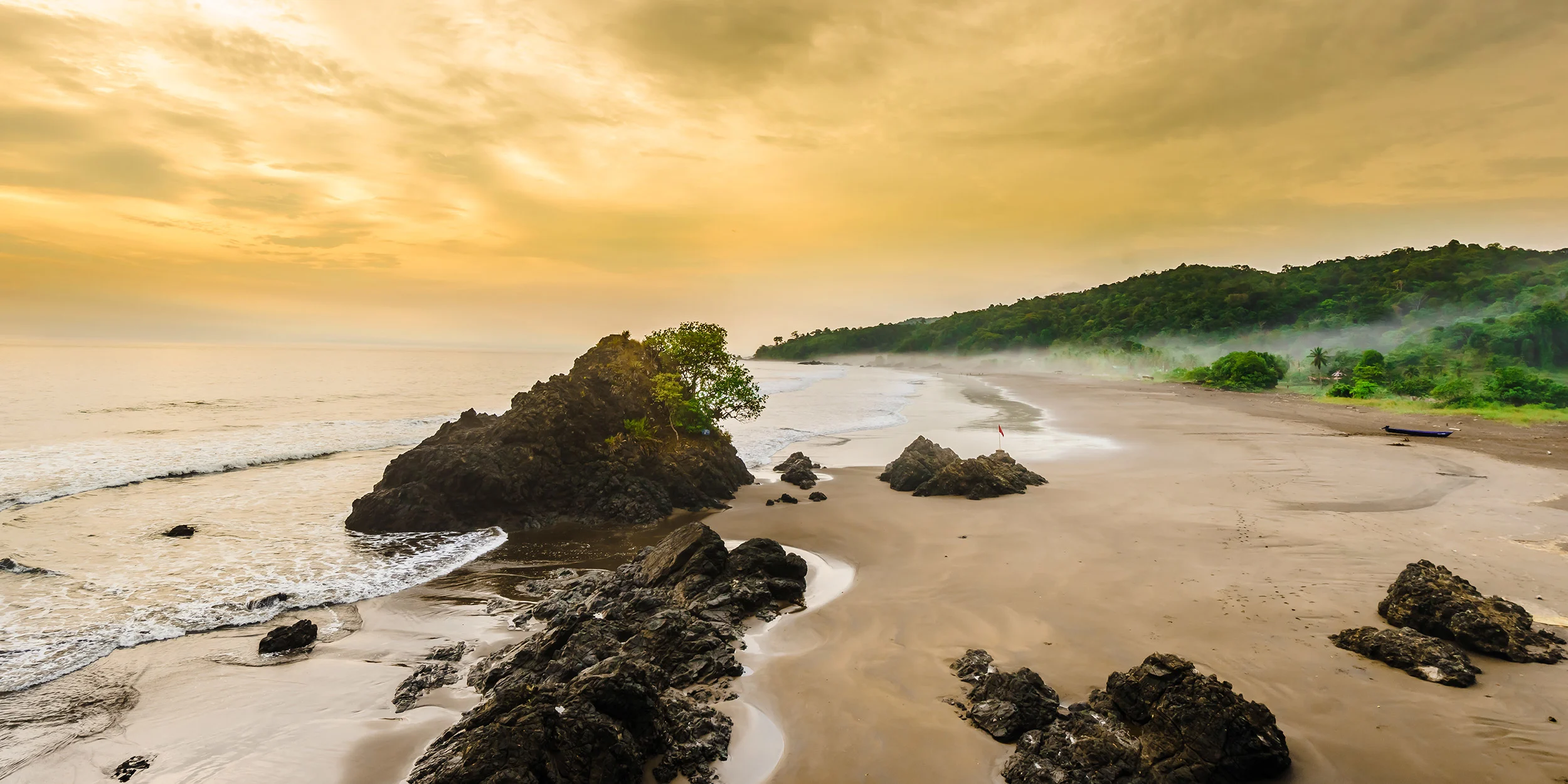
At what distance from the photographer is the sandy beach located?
6.56 m

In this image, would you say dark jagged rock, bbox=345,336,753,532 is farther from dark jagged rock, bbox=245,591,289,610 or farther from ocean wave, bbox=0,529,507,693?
dark jagged rock, bbox=245,591,289,610

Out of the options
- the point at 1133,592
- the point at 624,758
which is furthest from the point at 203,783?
the point at 1133,592

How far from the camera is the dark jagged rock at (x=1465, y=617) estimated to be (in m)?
7.79

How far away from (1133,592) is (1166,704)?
4.82 meters

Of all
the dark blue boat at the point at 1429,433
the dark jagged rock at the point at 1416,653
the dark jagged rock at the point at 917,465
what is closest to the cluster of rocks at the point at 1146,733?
the dark jagged rock at the point at 1416,653

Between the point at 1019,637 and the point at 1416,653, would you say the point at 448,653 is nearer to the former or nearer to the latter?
the point at 1019,637

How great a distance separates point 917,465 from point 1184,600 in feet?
31.7

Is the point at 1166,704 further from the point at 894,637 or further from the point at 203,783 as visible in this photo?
the point at 203,783

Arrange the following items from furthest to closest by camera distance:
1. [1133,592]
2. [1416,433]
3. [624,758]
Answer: [1416,433], [1133,592], [624,758]

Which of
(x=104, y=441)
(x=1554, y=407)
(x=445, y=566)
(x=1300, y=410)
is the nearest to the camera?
(x=445, y=566)

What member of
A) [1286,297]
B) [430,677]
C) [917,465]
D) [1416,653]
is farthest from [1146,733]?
[1286,297]

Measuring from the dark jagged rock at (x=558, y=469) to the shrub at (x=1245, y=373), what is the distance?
5909cm

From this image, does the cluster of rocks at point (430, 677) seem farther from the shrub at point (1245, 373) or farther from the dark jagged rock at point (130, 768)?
the shrub at point (1245, 373)

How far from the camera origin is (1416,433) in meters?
26.3
